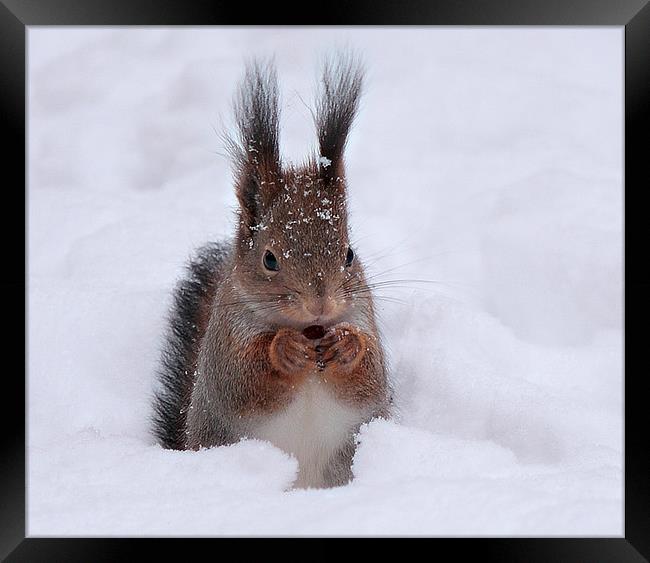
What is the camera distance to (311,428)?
59.2 inches

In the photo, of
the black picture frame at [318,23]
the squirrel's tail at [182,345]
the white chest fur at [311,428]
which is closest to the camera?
the black picture frame at [318,23]

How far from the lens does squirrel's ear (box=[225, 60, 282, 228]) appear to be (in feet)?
4.92

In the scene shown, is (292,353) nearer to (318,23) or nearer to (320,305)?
(320,305)

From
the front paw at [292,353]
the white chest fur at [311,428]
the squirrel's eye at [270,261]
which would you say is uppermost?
the squirrel's eye at [270,261]

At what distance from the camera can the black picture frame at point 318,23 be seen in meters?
1.14

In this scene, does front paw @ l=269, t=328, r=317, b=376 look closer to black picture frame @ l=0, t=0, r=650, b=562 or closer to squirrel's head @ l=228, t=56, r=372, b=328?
squirrel's head @ l=228, t=56, r=372, b=328

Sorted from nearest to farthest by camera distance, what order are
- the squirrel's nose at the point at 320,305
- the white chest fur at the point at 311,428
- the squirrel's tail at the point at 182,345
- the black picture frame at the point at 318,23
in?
the black picture frame at the point at 318,23 < the squirrel's nose at the point at 320,305 < the white chest fur at the point at 311,428 < the squirrel's tail at the point at 182,345

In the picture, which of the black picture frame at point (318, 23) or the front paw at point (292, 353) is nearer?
the black picture frame at point (318, 23)

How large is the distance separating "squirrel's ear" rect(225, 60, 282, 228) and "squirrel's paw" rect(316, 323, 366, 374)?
261 mm

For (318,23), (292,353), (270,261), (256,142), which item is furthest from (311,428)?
(318,23)

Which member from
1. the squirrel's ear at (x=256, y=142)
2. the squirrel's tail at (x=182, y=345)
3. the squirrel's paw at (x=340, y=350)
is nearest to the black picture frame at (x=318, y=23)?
the squirrel's ear at (x=256, y=142)

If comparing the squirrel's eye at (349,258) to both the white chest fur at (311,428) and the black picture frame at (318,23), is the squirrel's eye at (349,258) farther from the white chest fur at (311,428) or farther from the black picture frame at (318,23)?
the black picture frame at (318,23)

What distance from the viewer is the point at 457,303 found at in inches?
88.1

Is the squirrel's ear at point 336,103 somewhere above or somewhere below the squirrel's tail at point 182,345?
above
